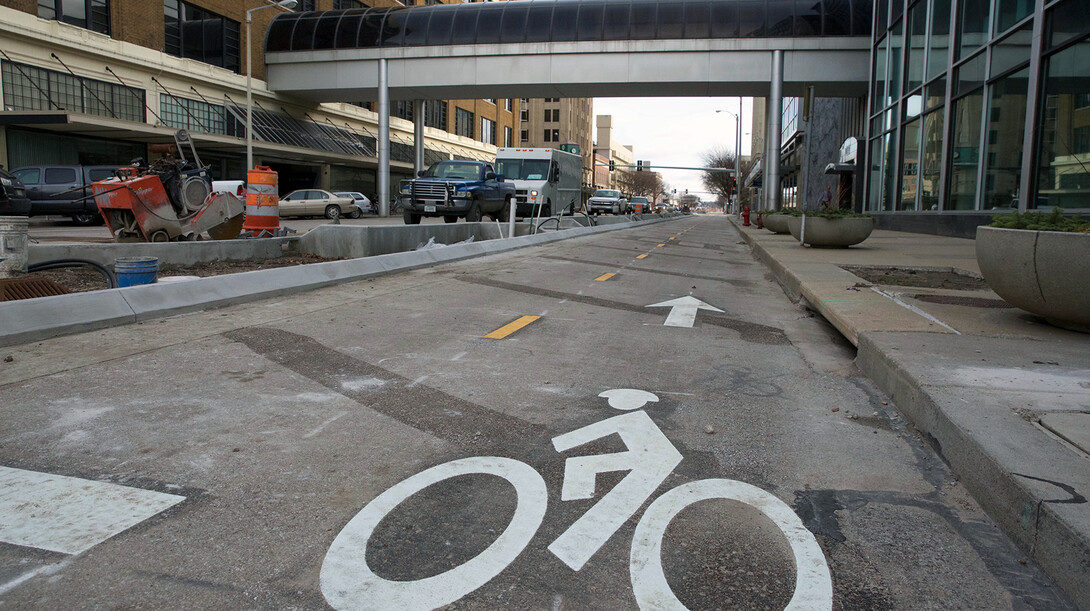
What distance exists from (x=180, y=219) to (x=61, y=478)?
9368 millimetres

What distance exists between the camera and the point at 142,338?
6.51m

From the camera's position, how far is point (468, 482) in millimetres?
3514

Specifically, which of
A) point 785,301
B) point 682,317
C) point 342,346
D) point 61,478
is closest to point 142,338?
point 342,346

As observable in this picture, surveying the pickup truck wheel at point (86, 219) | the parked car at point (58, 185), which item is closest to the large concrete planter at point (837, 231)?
the parked car at point (58, 185)

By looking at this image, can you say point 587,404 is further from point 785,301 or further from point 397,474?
point 785,301

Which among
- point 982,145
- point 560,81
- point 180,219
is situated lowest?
point 180,219

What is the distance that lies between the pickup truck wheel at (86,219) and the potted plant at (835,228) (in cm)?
2135

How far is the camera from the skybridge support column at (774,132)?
37031 millimetres

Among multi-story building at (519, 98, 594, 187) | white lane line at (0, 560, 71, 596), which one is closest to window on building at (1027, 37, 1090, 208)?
white lane line at (0, 560, 71, 596)

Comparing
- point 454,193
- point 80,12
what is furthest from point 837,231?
point 80,12

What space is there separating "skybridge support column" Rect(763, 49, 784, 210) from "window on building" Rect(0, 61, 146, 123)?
2968cm

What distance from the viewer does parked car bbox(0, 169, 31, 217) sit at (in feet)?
64.7

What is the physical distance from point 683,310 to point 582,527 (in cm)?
611

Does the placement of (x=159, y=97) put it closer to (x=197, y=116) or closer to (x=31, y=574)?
(x=197, y=116)
